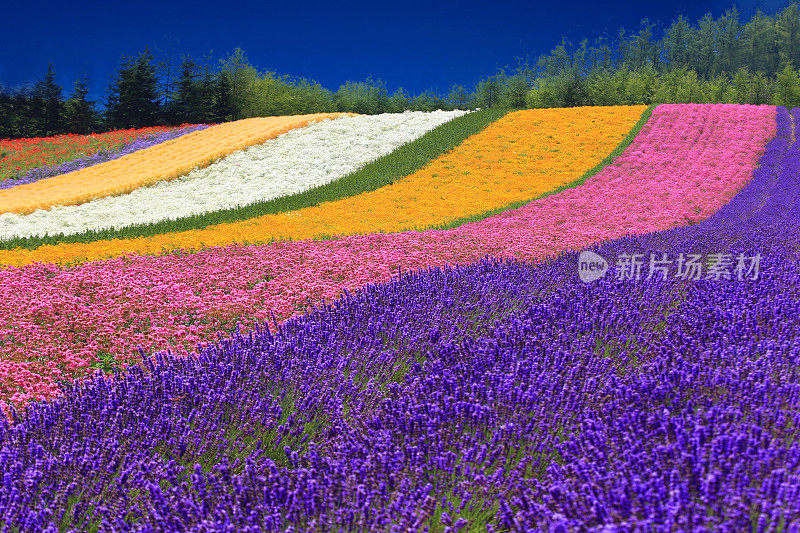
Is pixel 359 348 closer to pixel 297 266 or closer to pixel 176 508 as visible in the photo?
pixel 176 508

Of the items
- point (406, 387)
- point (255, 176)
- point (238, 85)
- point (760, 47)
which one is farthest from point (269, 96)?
point (760, 47)

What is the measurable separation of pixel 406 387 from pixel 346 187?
1464cm

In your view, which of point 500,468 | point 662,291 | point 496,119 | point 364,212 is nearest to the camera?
point 500,468

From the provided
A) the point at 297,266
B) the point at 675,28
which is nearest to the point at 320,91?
the point at 297,266

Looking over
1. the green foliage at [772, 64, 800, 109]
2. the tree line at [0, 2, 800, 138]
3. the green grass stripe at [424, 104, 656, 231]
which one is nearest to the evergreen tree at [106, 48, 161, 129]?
the tree line at [0, 2, 800, 138]

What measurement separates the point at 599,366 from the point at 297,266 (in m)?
5.30

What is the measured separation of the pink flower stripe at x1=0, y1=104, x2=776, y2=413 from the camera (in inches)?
206

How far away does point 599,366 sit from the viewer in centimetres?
334

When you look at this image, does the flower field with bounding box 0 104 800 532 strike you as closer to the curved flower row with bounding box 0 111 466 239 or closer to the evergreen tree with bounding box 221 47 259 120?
the curved flower row with bounding box 0 111 466 239

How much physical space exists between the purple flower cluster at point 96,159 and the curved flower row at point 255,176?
22.0 ft

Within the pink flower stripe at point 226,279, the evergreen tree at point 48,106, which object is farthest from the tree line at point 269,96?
the pink flower stripe at point 226,279

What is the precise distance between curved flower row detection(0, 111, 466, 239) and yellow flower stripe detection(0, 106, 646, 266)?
266 cm

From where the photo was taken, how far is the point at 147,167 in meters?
21.5

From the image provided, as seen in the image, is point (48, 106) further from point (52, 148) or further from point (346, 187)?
point (346, 187)
